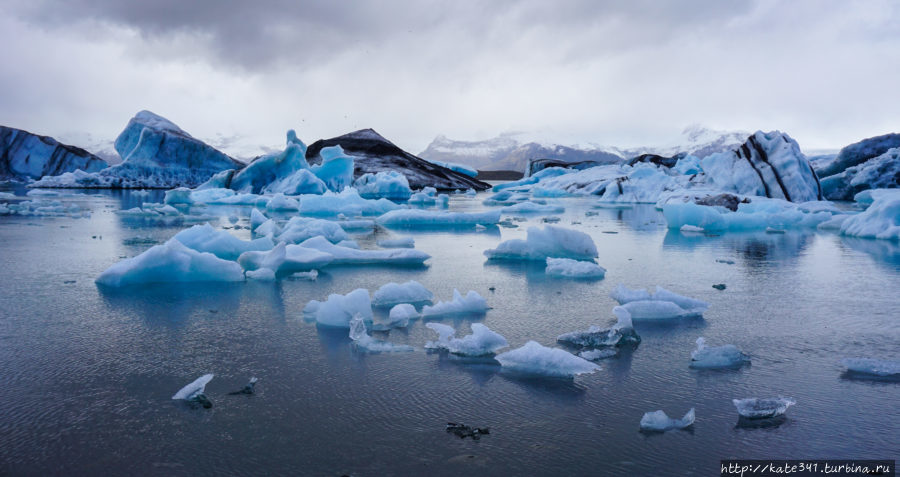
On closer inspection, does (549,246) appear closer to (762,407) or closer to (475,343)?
(475,343)

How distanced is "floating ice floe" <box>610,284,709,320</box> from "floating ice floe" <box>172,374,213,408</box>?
8.35ft

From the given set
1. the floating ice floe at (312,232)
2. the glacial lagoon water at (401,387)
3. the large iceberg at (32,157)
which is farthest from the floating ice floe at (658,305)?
the large iceberg at (32,157)

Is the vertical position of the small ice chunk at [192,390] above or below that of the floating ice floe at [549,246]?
below

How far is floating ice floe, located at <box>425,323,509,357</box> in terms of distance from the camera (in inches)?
125

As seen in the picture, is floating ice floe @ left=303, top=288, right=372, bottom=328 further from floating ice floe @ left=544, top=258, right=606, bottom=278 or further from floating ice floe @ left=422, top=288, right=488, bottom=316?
floating ice floe @ left=544, top=258, right=606, bottom=278

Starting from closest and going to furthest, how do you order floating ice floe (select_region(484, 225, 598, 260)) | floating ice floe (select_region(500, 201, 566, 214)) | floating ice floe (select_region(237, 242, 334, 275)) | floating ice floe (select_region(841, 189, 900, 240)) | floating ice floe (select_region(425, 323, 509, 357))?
floating ice floe (select_region(425, 323, 509, 357)) → floating ice floe (select_region(237, 242, 334, 275)) → floating ice floe (select_region(484, 225, 598, 260)) → floating ice floe (select_region(841, 189, 900, 240)) → floating ice floe (select_region(500, 201, 566, 214))

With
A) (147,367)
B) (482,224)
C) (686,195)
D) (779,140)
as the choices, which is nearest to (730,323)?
(147,367)

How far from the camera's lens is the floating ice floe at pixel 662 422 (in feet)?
7.40

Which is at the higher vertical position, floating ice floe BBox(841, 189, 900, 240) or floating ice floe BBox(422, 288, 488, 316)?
floating ice floe BBox(841, 189, 900, 240)

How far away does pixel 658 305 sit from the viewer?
4.09 m

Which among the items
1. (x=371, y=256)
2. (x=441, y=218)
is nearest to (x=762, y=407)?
(x=371, y=256)

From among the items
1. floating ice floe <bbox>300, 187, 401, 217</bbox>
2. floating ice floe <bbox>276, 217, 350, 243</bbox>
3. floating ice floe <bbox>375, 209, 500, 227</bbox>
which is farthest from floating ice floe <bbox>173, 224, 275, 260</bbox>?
floating ice floe <bbox>300, 187, 401, 217</bbox>

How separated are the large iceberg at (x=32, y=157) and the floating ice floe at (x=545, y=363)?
4229 cm

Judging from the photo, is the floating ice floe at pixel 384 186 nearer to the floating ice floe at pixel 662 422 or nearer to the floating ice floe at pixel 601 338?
the floating ice floe at pixel 601 338
